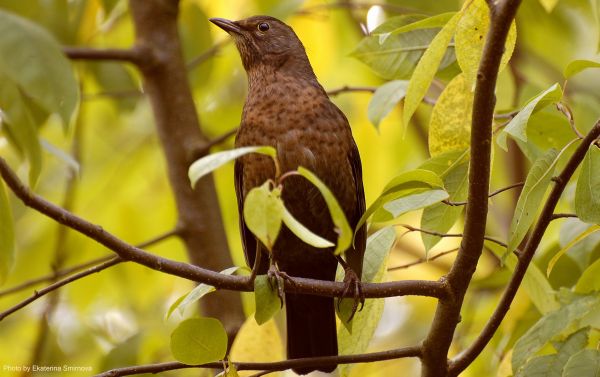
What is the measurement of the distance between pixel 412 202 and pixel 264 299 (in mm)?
457

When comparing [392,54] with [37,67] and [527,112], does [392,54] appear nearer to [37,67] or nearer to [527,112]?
[527,112]

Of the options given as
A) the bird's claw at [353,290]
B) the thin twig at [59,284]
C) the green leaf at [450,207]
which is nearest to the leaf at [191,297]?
the thin twig at [59,284]

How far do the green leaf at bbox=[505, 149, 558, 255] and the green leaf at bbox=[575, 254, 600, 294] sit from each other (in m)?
0.42

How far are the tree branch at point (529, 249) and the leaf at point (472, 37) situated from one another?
0.31 meters

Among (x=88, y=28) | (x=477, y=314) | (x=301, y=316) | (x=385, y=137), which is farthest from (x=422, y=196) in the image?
(x=88, y=28)

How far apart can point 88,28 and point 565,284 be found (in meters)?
2.97

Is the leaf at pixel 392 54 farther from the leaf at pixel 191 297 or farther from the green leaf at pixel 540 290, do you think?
the leaf at pixel 191 297

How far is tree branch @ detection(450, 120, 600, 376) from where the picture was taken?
2361 millimetres

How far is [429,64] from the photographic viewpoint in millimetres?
2365

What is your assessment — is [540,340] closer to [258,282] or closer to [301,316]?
[258,282]

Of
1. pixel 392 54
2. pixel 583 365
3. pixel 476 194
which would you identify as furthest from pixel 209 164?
pixel 392 54

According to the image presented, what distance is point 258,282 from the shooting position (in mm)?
2408

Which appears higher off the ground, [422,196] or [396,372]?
[422,196]

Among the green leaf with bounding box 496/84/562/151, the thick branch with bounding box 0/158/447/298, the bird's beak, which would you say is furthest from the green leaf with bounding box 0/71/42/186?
the bird's beak
